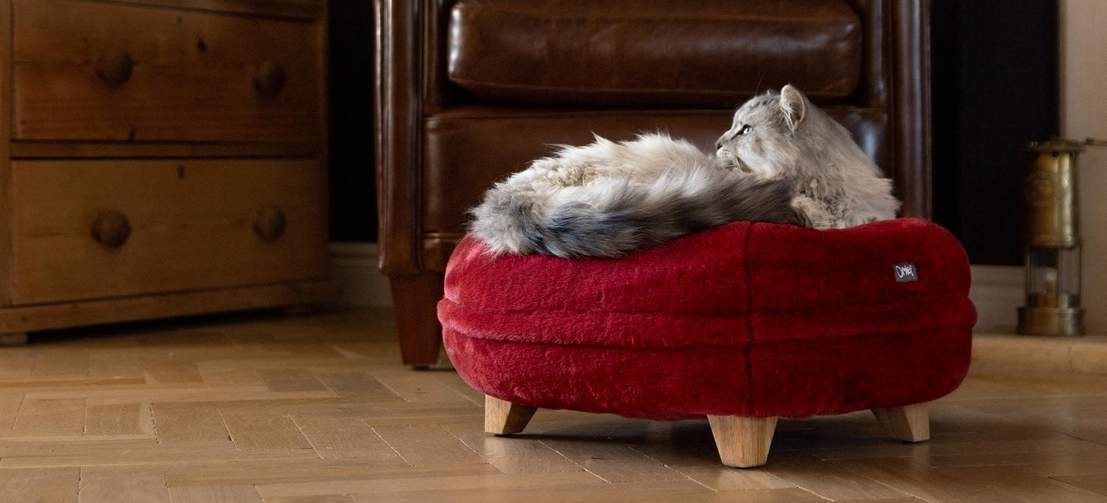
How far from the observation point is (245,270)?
9.12 feet

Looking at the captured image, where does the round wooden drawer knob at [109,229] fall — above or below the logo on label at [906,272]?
above

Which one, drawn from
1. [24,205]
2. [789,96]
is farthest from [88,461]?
[24,205]

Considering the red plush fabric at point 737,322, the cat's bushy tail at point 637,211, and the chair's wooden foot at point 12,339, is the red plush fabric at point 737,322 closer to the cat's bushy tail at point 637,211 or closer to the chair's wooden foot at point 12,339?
the cat's bushy tail at point 637,211

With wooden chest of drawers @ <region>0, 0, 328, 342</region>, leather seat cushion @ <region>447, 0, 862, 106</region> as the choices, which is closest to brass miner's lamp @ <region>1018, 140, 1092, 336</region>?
leather seat cushion @ <region>447, 0, 862, 106</region>

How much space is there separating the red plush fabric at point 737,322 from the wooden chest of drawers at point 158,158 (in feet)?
4.19

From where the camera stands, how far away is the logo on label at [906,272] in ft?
4.56

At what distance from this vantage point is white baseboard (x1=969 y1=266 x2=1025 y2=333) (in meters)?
2.51

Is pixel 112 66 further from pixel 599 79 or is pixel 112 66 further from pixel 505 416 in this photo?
pixel 505 416

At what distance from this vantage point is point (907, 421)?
59.8 inches

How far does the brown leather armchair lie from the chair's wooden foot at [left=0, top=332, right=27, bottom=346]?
2.60 feet

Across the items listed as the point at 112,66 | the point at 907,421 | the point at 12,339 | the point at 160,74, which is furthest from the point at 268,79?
the point at 907,421

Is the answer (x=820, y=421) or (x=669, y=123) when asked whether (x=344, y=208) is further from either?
(x=820, y=421)

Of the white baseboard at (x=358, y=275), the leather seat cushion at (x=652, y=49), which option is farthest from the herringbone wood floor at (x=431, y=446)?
the white baseboard at (x=358, y=275)

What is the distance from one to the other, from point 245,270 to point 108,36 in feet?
1.77
